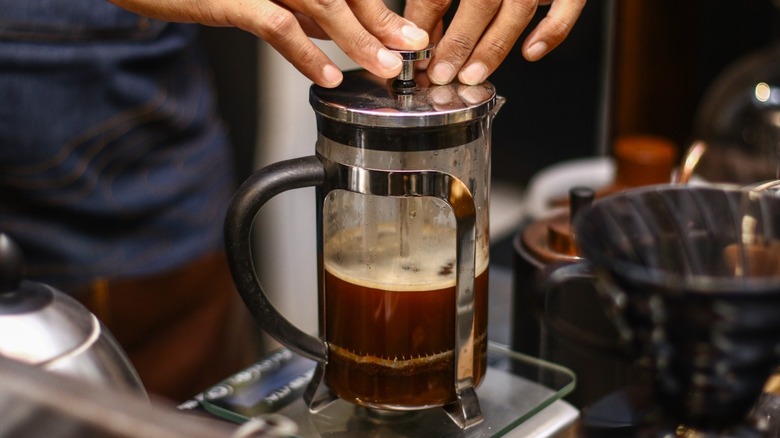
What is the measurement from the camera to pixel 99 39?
127 cm

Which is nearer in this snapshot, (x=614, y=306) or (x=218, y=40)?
(x=614, y=306)

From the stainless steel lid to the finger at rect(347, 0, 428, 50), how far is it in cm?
2

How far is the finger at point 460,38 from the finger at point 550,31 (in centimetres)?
5

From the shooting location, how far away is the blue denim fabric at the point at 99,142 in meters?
1.24

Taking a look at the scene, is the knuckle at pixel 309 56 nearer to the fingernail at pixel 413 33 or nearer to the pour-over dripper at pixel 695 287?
the fingernail at pixel 413 33

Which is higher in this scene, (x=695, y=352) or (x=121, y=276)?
(x=695, y=352)

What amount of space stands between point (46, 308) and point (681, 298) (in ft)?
1.36

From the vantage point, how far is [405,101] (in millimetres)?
686

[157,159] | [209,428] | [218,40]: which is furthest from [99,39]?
[209,428]

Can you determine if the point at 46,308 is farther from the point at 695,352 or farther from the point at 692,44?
the point at 692,44

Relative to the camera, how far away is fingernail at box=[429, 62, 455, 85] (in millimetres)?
742

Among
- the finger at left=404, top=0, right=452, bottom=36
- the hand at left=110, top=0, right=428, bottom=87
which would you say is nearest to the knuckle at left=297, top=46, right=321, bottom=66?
the hand at left=110, top=0, right=428, bottom=87

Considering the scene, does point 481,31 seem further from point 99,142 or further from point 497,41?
point 99,142

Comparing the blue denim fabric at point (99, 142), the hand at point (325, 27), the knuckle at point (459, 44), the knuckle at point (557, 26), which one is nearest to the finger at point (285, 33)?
the hand at point (325, 27)
